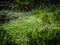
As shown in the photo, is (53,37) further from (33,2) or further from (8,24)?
(33,2)

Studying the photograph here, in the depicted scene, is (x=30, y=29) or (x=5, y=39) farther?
(x=30, y=29)

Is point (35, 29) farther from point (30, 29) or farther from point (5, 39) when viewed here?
point (5, 39)

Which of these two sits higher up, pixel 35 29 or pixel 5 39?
pixel 35 29

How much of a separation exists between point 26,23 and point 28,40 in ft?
4.81

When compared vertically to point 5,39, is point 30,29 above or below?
above

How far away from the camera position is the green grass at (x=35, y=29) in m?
5.99

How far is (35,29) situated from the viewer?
6.44 m

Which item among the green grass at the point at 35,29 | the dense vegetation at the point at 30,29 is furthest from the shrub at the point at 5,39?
the green grass at the point at 35,29

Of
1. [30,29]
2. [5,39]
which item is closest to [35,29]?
[30,29]

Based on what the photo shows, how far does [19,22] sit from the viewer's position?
7387 millimetres

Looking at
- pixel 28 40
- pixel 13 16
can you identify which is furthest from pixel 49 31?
pixel 13 16

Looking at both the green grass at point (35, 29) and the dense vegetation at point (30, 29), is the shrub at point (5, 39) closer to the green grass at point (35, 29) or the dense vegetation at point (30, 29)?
the dense vegetation at point (30, 29)

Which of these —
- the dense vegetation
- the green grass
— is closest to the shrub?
the dense vegetation

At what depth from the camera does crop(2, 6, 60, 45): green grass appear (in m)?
5.99
